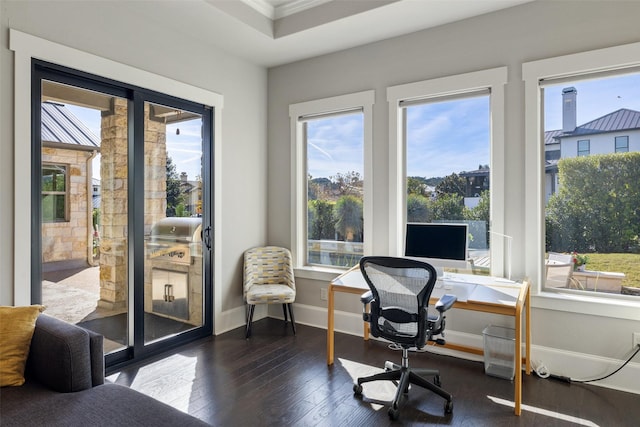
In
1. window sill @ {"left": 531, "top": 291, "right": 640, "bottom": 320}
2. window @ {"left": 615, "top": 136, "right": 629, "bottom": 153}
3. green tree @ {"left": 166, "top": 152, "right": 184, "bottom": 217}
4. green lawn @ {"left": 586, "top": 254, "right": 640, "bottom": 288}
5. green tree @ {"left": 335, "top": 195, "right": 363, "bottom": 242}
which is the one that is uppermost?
window @ {"left": 615, "top": 136, "right": 629, "bottom": 153}

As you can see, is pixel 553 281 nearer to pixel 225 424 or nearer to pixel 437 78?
pixel 437 78

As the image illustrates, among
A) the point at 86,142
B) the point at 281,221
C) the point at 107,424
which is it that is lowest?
the point at 107,424

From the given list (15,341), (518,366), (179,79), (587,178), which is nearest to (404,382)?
(518,366)

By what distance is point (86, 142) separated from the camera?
9.25ft

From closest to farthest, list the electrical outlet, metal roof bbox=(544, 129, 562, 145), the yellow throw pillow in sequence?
the yellow throw pillow < the electrical outlet < metal roof bbox=(544, 129, 562, 145)

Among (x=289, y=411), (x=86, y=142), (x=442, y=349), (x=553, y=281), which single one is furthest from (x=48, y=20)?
(x=553, y=281)

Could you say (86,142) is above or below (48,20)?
below

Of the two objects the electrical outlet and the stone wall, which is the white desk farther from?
the stone wall

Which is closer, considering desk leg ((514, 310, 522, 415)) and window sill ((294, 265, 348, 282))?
desk leg ((514, 310, 522, 415))

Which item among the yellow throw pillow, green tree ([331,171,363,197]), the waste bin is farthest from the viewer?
green tree ([331,171,363,197])

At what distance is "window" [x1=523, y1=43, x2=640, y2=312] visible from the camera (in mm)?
2689

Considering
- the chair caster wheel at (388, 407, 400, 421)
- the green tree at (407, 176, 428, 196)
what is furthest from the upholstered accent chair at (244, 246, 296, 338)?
the chair caster wheel at (388, 407, 400, 421)

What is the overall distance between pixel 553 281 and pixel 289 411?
7.29ft

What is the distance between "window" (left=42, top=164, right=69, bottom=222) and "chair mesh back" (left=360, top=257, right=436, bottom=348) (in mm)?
2146
